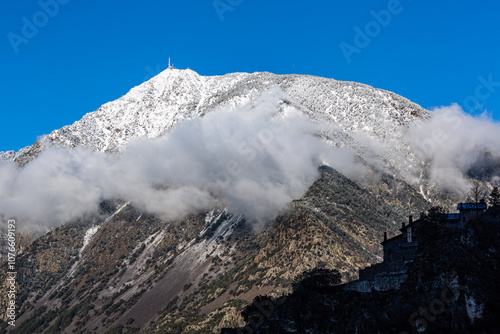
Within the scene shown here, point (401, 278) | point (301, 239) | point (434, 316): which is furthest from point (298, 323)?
point (301, 239)

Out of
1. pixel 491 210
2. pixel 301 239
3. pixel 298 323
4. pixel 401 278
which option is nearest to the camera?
Answer: pixel 491 210

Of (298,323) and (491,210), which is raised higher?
(491,210)

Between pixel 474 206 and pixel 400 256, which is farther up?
pixel 474 206

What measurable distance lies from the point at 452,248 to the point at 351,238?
130 metres

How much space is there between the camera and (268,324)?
297ft

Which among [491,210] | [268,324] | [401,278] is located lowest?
[268,324]

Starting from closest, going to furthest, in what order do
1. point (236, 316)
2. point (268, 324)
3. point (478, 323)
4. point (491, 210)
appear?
point (478, 323) → point (491, 210) → point (268, 324) → point (236, 316)

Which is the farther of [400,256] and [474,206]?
[400,256]

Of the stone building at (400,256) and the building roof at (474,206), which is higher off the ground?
the building roof at (474,206)

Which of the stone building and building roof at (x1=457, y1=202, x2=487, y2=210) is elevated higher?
building roof at (x1=457, y1=202, x2=487, y2=210)

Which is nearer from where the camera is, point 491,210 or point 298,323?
point 491,210

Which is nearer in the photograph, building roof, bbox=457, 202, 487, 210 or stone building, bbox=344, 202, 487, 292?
stone building, bbox=344, 202, 487, 292

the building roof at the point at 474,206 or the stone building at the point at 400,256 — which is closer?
the stone building at the point at 400,256

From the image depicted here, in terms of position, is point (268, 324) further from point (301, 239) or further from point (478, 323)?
point (301, 239)
